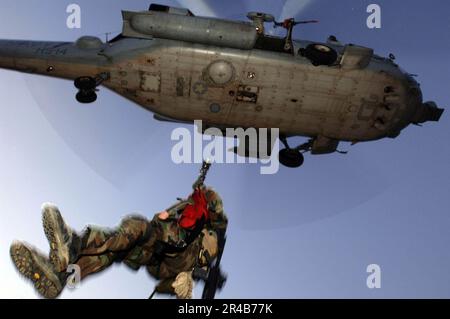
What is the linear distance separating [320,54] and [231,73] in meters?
3.26

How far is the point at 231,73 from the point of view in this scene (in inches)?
915

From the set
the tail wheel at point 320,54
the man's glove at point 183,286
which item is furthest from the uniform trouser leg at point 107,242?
the tail wheel at point 320,54

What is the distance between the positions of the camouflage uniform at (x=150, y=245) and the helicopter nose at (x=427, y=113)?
876cm

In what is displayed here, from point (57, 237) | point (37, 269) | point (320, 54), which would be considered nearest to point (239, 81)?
point (320, 54)

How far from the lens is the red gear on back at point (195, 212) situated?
835 inches

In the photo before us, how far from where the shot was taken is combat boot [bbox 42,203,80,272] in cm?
1778

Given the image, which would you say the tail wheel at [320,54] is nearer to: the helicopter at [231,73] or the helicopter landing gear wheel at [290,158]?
the helicopter at [231,73]

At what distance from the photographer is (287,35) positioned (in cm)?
2344

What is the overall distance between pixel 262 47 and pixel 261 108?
225cm

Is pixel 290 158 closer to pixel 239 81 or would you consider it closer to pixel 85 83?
pixel 239 81

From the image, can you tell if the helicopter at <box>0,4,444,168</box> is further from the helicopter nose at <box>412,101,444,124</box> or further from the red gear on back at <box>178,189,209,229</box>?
the red gear on back at <box>178,189,209,229</box>
